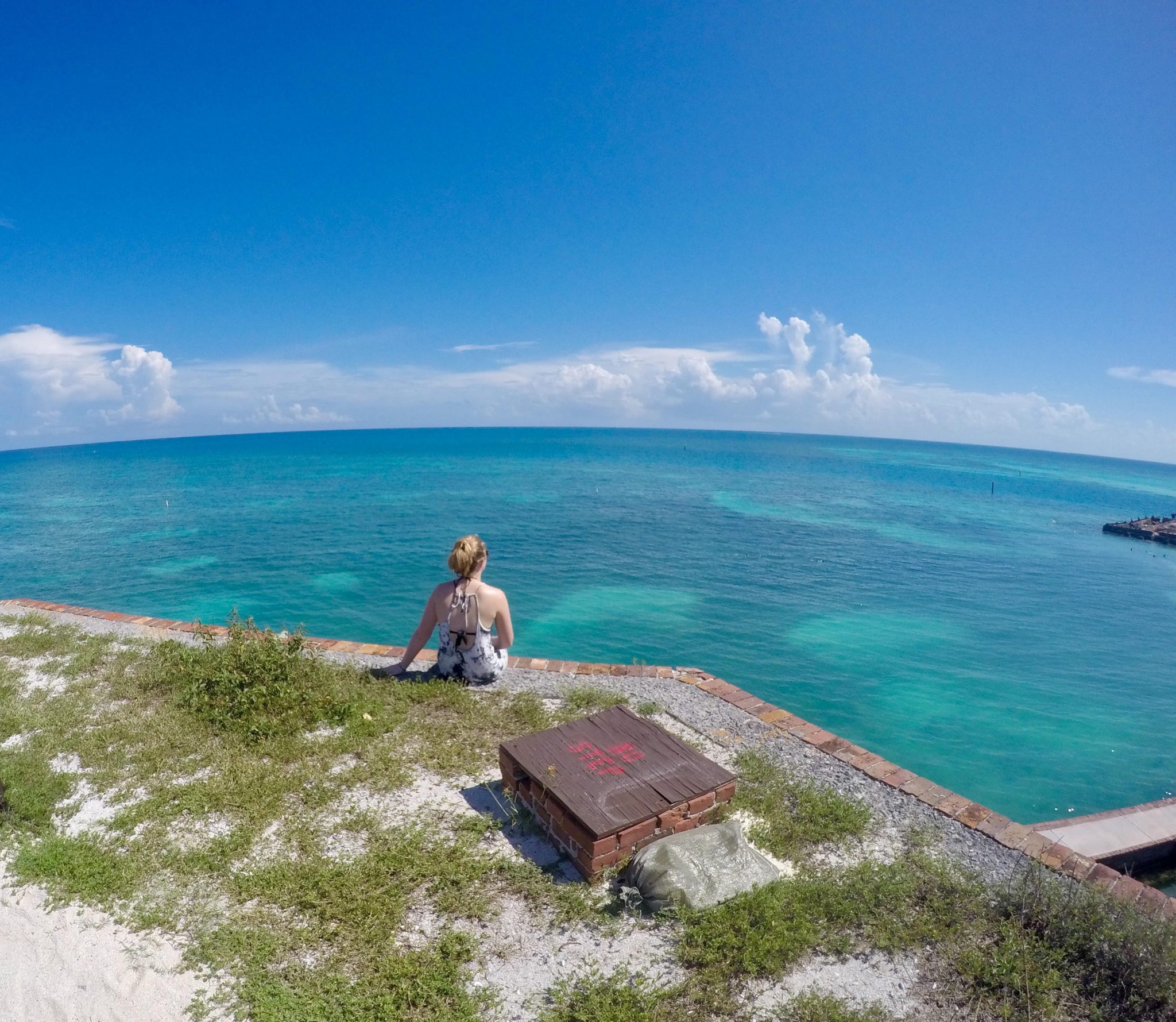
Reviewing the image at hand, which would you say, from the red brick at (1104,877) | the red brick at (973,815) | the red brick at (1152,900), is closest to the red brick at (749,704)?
the red brick at (973,815)

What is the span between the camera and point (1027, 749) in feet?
45.4

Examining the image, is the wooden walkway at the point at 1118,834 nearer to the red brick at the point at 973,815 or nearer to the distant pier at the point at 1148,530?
the red brick at the point at 973,815

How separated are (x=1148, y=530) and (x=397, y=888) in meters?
59.9

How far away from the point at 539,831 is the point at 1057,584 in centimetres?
3219

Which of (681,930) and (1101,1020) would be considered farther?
(681,930)

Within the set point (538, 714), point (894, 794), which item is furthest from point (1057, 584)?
point (538, 714)

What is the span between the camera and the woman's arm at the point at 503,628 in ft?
25.0

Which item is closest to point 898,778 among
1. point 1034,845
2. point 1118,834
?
point 1034,845

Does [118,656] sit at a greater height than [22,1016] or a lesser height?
greater

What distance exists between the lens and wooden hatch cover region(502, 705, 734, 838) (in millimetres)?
5047

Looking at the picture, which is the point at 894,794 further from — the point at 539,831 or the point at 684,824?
the point at 539,831

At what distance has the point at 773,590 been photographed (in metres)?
23.8

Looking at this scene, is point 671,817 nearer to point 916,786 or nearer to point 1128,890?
point 916,786

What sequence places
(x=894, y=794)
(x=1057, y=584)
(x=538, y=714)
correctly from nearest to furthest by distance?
(x=894, y=794) → (x=538, y=714) → (x=1057, y=584)
